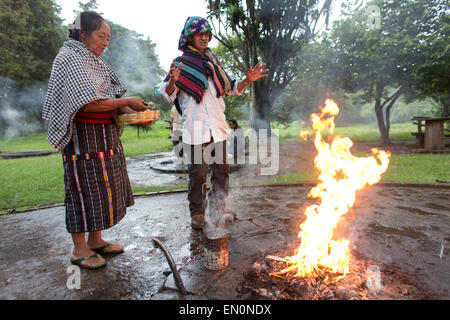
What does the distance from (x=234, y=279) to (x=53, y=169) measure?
859cm

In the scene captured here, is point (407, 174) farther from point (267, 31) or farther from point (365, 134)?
point (365, 134)

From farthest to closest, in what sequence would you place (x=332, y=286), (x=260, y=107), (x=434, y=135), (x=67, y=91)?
(x=260, y=107)
(x=434, y=135)
(x=67, y=91)
(x=332, y=286)

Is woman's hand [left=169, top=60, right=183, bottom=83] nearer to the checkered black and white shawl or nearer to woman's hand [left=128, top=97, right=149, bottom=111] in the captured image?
woman's hand [left=128, top=97, right=149, bottom=111]

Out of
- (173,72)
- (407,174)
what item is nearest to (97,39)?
(173,72)

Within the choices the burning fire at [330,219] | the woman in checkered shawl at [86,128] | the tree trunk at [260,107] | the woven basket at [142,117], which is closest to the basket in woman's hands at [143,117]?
the woven basket at [142,117]

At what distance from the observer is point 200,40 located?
3.04 m

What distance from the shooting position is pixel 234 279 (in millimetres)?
2086

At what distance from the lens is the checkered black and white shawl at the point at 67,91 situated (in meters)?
2.05

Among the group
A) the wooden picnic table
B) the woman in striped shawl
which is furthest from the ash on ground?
the wooden picnic table

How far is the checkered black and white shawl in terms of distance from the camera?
205cm

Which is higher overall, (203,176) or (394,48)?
(394,48)

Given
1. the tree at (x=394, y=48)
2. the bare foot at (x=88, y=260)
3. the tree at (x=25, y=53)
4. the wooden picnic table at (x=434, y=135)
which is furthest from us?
the tree at (x=25, y=53)

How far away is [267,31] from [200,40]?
40.2ft
